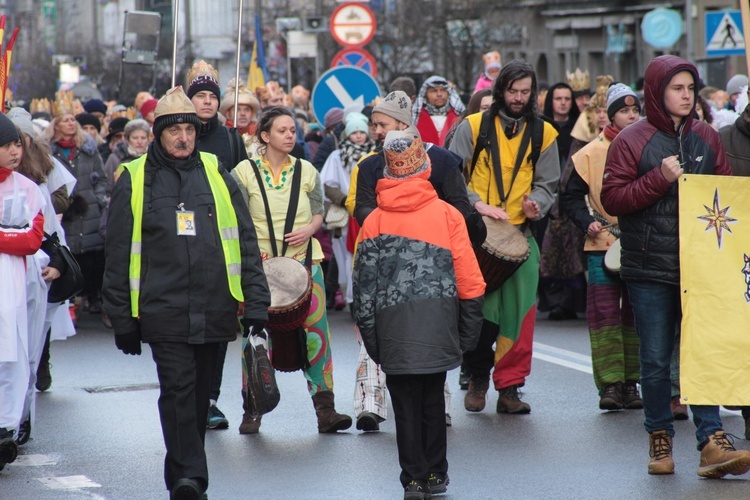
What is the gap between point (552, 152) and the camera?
9383 mm

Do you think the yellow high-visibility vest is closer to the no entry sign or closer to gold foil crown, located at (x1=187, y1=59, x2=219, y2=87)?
gold foil crown, located at (x1=187, y1=59, x2=219, y2=87)

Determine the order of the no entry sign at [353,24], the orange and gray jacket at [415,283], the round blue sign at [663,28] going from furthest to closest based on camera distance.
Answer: the round blue sign at [663,28]
the no entry sign at [353,24]
the orange and gray jacket at [415,283]

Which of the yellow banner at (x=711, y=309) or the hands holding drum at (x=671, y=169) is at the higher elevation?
the hands holding drum at (x=671, y=169)

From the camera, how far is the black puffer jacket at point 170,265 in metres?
6.74

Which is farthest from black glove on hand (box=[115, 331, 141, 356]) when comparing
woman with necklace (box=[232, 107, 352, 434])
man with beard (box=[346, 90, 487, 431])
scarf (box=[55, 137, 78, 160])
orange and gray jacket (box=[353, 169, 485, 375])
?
scarf (box=[55, 137, 78, 160])

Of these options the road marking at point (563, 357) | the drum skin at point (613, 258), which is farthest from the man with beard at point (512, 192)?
the road marking at point (563, 357)

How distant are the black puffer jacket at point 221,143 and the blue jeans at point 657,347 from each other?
9.80ft

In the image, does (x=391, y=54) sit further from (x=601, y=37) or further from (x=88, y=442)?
(x=88, y=442)

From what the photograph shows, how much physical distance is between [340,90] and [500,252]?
9570mm

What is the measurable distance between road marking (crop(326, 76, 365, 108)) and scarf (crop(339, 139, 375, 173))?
13.2ft

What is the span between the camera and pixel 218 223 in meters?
6.88

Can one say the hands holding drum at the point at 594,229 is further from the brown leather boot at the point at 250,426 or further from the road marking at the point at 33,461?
the road marking at the point at 33,461

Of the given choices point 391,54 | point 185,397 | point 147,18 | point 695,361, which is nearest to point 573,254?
point 695,361

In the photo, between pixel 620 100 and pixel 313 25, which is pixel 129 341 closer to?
pixel 620 100
